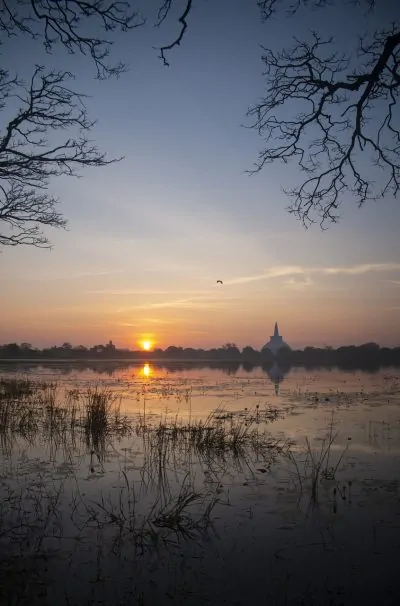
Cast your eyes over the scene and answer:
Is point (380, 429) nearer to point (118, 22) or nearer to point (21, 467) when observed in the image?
point (21, 467)

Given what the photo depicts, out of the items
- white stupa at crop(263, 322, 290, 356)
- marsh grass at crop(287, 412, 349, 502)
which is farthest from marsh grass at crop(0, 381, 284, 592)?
white stupa at crop(263, 322, 290, 356)

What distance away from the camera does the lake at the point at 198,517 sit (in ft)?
12.9

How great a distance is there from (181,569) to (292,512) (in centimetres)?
213

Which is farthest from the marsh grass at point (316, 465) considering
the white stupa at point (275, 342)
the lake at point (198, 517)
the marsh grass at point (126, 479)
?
the white stupa at point (275, 342)

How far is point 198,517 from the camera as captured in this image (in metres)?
5.56

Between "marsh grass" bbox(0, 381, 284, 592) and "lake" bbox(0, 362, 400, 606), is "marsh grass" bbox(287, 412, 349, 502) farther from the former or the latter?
"marsh grass" bbox(0, 381, 284, 592)

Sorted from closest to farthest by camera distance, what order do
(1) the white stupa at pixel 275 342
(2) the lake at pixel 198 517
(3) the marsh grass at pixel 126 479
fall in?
1. (2) the lake at pixel 198 517
2. (3) the marsh grass at pixel 126 479
3. (1) the white stupa at pixel 275 342

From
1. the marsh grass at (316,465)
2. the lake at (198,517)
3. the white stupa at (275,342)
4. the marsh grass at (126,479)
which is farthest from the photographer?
the white stupa at (275,342)

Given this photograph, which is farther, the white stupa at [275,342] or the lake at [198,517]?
the white stupa at [275,342]

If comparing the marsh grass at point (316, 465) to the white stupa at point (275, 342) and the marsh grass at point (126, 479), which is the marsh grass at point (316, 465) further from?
the white stupa at point (275, 342)

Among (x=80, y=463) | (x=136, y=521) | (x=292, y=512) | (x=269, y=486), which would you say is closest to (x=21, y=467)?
(x=80, y=463)

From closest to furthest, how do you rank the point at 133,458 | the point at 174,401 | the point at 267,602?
the point at 267,602 → the point at 133,458 → the point at 174,401

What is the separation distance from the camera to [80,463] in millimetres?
8398

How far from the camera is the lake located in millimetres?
3934
